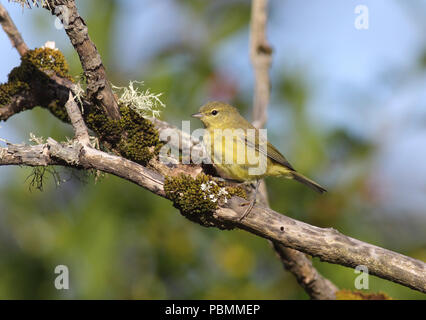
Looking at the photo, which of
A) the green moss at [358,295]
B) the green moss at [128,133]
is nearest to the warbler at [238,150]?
the green moss at [128,133]

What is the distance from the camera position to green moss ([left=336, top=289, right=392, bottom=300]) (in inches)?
151

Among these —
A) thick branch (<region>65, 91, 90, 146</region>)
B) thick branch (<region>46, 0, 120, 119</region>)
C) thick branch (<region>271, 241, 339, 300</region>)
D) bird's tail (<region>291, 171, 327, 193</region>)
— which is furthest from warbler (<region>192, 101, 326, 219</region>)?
thick branch (<region>65, 91, 90, 146</region>)

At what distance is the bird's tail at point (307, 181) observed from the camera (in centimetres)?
458

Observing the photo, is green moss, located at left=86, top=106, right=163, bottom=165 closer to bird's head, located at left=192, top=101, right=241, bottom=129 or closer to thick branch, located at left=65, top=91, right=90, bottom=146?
thick branch, located at left=65, top=91, right=90, bottom=146

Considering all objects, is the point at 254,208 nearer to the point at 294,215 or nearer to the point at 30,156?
the point at 30,156

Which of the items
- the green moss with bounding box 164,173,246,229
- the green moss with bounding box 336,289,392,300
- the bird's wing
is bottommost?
the green moss with bounding box 336,289,392,300

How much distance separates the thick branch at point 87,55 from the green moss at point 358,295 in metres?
2.41

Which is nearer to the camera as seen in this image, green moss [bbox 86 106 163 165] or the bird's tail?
green moss [bbox 86 106 163 165]

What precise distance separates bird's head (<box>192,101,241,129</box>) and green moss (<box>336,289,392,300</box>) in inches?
72.2

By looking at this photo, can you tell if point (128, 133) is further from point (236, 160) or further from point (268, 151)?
point (268, 151)

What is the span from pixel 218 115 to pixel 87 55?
74.5 inches

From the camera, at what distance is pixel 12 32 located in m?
4.00
